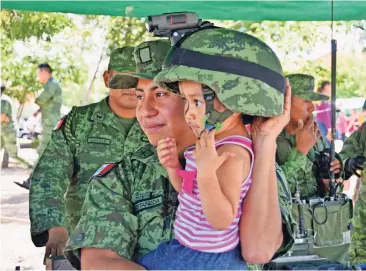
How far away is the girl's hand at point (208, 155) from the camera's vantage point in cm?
190

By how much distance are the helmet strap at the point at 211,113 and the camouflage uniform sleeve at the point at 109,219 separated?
1.22ft

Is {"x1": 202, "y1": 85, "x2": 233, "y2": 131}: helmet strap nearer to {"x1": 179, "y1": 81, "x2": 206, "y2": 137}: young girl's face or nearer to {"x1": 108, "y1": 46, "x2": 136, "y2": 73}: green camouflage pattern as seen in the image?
{"x1": 179, "y1": 81, "x2": 206, "y2": 137}: young girl's face

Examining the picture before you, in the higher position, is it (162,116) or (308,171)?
(162,116)

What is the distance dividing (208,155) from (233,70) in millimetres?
262

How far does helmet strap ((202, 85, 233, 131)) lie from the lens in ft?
6.60

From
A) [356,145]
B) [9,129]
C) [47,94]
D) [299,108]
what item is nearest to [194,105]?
[299,108]

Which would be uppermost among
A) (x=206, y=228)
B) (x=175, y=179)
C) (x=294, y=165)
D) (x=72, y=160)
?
(x=175, y=179)

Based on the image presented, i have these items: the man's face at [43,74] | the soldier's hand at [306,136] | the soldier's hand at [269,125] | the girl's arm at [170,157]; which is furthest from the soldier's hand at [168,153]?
the man's face at [43,74]

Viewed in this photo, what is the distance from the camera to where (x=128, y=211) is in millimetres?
2219

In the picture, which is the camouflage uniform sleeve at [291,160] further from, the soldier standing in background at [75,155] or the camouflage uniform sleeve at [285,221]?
the camouflage uniform sleeve at [285,221]

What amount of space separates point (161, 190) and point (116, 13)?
416 centimetres

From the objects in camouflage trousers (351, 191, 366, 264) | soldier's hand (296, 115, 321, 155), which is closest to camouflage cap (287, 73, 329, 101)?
soldier's hand (296, 115, 321, 155)

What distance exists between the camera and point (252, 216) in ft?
6.68

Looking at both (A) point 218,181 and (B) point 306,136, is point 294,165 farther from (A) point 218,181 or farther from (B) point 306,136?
(A) point 218,181
